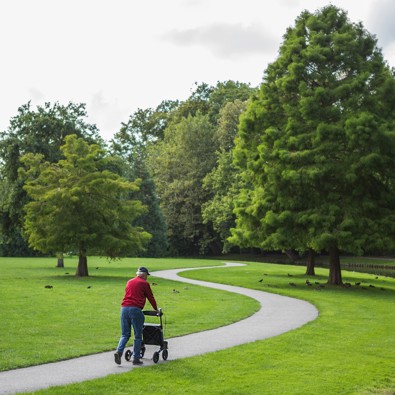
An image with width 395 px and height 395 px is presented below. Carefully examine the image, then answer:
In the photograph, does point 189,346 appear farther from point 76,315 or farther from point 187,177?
point 187,177

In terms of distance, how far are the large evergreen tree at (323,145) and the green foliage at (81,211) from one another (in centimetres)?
753

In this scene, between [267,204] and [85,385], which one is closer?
[85,385]

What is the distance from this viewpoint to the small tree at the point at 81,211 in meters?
33.7

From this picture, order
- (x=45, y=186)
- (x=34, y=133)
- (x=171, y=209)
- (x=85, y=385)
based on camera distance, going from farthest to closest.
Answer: (x=171, y=209)
(x=34, y=133)
(x=45, y=186)
(x=85, y=385)

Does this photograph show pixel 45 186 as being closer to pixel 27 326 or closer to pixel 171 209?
pixel 27 326

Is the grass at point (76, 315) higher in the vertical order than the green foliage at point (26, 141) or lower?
lower

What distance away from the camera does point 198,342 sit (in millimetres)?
13570

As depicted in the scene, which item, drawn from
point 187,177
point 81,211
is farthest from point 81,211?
point 187,177

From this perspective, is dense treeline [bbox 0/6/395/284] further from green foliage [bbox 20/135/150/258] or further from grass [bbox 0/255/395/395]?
grass [bbox 0/255/395/395]

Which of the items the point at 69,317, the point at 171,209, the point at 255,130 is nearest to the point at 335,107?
the point at 255,130

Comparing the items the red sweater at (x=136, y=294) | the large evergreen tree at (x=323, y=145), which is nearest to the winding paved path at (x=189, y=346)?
the red sweater at (x=136, y=294)

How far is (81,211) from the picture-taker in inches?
1357

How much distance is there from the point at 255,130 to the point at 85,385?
23.3 metres

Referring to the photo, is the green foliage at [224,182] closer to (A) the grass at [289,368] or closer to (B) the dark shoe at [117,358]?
(A) the grass at [289,368]
